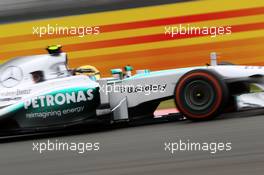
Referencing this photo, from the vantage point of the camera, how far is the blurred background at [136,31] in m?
10.3

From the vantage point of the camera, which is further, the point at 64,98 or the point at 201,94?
the point at 64,98

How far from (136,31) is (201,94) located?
3477 millimetres

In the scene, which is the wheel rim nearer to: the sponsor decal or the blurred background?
the sponsor decal

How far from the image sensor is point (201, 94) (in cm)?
746

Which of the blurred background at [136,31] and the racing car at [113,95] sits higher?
the blurred background at [136,31]

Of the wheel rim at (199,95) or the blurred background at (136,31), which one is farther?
the blurred background at (136,31)

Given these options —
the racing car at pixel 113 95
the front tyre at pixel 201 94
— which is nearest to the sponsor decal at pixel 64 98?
the racing car at pixel 113 95

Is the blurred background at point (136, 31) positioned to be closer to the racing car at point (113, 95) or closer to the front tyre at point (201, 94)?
the racing car at point (113, 95)

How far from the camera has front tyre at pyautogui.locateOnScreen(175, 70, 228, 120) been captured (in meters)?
7.33

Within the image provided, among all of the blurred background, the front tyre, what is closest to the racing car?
the front tyre

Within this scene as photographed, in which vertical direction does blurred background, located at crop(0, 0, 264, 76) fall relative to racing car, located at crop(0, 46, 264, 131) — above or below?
above

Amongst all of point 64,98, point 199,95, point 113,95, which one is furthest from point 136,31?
point 199,95

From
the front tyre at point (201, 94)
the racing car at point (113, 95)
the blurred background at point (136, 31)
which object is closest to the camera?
the front tyre at point (201, 94)

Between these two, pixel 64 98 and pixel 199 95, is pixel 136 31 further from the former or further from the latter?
pixel 199 95
